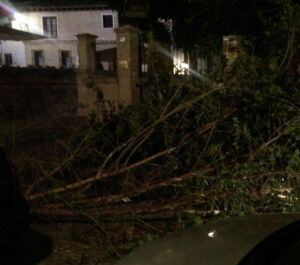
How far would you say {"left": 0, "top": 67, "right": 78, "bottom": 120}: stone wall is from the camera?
51.1 feet

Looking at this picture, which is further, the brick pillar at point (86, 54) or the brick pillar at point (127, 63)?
the brick pillar at point (86, 54)

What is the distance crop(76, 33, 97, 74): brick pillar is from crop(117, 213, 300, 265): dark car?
11.4 m

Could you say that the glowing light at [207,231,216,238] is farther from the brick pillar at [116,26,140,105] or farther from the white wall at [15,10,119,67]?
the white wall at [15,10,119,67]

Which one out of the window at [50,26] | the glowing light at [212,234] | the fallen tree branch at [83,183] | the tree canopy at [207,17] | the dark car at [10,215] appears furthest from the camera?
the window at [50,26]

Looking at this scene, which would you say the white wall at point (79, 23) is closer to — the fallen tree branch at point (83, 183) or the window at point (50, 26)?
the window at point (50, 26)

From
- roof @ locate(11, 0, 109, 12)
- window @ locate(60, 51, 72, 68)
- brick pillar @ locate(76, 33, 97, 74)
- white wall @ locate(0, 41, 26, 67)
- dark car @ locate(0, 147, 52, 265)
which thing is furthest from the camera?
white wall @ locate(0, 41, 26, 67)

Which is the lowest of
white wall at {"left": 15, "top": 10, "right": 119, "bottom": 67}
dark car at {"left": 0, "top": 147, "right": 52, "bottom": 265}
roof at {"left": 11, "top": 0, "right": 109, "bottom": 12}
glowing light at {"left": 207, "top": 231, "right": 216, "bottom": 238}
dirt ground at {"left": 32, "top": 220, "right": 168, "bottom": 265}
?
dirt ground at {"left": 32, "top": 220, "right": 168, "bottom": 265}

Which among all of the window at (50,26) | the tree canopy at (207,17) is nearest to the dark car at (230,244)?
the tree canopy at (207,17)

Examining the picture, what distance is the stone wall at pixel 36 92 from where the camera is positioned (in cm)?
1556

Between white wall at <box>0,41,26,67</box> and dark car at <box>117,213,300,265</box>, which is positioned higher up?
white wall at <box>0,41,26,67</box>

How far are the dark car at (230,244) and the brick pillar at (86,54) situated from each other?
37.5 ft

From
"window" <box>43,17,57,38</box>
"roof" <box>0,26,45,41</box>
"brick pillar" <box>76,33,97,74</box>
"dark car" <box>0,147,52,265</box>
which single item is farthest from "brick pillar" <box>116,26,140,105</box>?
"window" <box>43,17,57,38</box>

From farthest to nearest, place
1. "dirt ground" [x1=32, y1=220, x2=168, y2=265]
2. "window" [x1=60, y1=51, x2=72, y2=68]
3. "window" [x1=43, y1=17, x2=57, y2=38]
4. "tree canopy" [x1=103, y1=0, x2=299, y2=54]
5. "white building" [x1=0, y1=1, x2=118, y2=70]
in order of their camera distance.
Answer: "window" [x1=43, y1=17, x2=57, y2=38], "window" [x1=60, y1=51, x2=72, y2=68], "white building" [x1=0, y1=1, x2=118, y2=70], "tree canopy" [x1=103, y1=0, x2=299, y2=54], "dirt ground" [x1=32, y1=220, x2=168, y2=265]

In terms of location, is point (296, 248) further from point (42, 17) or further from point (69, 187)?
point (42, 17)
